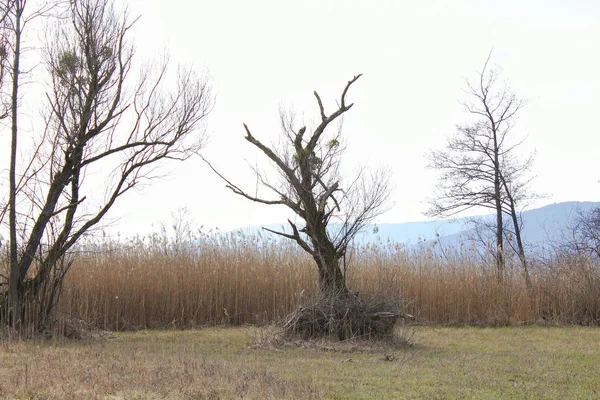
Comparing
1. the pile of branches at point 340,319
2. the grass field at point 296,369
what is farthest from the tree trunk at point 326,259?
the grass field at point 296,369

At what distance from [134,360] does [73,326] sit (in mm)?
3599

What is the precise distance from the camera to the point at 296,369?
296 inches

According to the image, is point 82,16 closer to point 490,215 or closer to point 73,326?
point 73,326

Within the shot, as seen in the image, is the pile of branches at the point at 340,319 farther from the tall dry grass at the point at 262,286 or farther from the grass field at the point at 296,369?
the tall dry grass at the point at 262,286

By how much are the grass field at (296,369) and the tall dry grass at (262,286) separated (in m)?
2.29

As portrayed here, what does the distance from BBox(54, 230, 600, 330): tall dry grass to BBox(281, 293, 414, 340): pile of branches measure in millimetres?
2959

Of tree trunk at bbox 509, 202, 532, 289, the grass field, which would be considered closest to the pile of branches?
the grass field

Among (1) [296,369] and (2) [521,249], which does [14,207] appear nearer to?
(1) [296,369]

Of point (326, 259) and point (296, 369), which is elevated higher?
point (326, 259)

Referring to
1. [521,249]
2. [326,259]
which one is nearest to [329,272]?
[326,259]

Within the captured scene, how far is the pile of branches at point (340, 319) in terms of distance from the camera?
33.3 ft

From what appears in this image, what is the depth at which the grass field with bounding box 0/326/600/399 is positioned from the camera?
5.91 m

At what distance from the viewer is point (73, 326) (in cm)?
1086

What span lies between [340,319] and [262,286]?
4.35 metres
